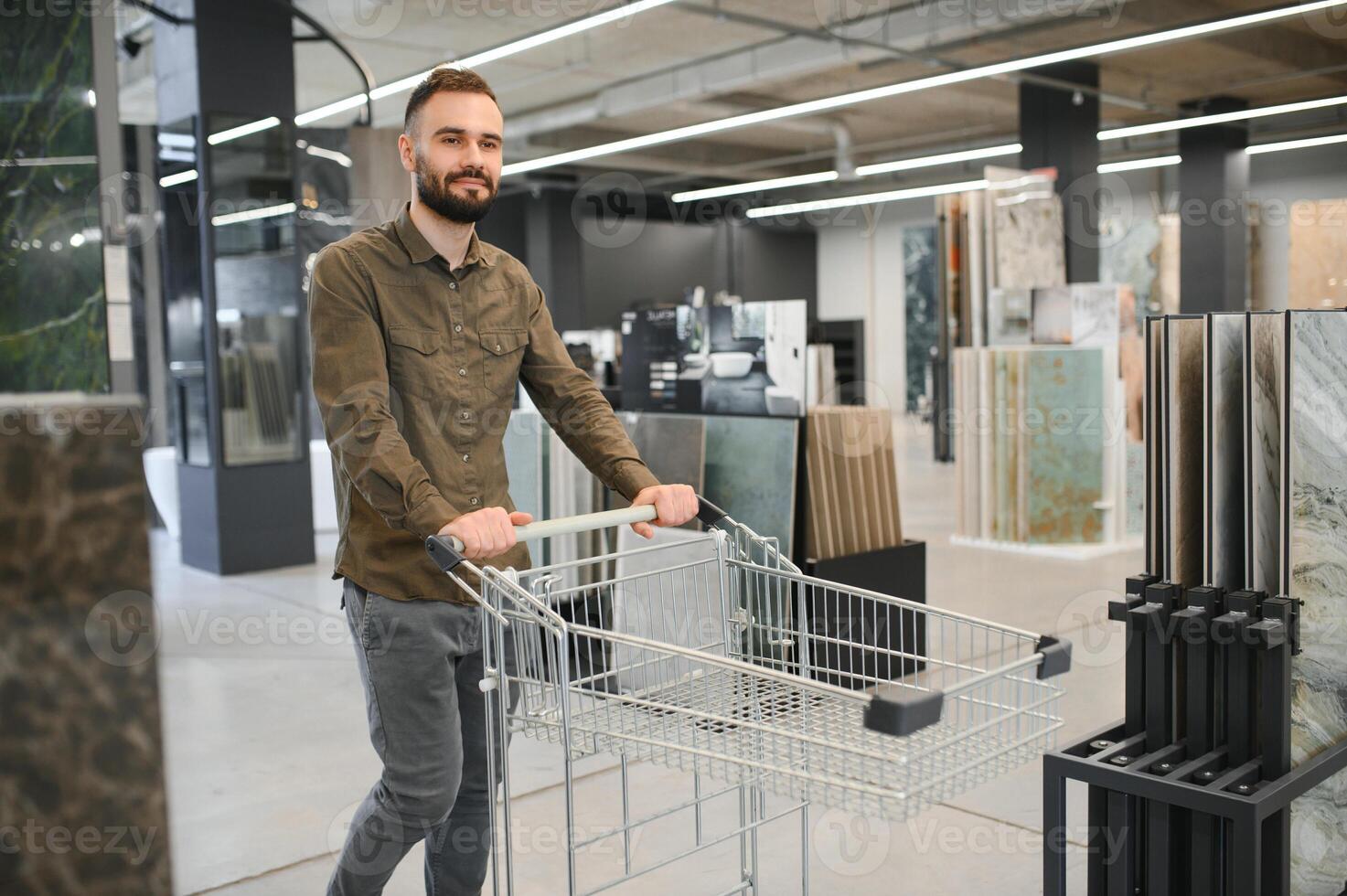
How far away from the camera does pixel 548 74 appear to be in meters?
10.4

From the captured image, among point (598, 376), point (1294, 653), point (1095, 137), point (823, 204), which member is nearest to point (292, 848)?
point (1294, 653)

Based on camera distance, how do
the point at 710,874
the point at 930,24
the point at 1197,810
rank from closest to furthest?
the point at 1197,810 < the point at 710,874 < the point at 930,24

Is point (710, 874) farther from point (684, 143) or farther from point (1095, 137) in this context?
point (684, 143)

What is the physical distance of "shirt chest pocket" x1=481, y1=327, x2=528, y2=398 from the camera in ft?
7.02

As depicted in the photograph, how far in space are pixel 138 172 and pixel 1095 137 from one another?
7900 millimetres

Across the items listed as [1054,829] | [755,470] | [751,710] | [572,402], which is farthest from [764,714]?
[755,470]

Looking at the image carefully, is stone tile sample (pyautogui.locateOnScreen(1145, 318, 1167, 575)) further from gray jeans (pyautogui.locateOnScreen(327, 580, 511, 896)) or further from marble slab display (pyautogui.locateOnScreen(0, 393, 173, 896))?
marble slab display (pyautogui.locateOnScreen(0, 393, 173, 896))

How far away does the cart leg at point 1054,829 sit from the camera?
2066 mm

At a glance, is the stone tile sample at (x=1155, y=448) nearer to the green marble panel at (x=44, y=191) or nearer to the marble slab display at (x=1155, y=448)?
the marble slab display at (x=1155, y=448)

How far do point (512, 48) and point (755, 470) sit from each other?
5.32 m

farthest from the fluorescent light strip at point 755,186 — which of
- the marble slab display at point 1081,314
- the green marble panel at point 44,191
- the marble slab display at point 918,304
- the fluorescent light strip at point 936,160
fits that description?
the green marble panel at point 44,191

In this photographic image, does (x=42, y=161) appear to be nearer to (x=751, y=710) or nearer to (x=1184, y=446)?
(x=751, y=710)

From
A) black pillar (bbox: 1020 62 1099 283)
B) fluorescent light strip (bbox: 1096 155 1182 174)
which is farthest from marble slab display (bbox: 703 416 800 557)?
fluorescent light strip (bbox: 1096 155 1182 174)

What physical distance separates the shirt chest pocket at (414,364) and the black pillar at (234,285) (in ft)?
17.1
